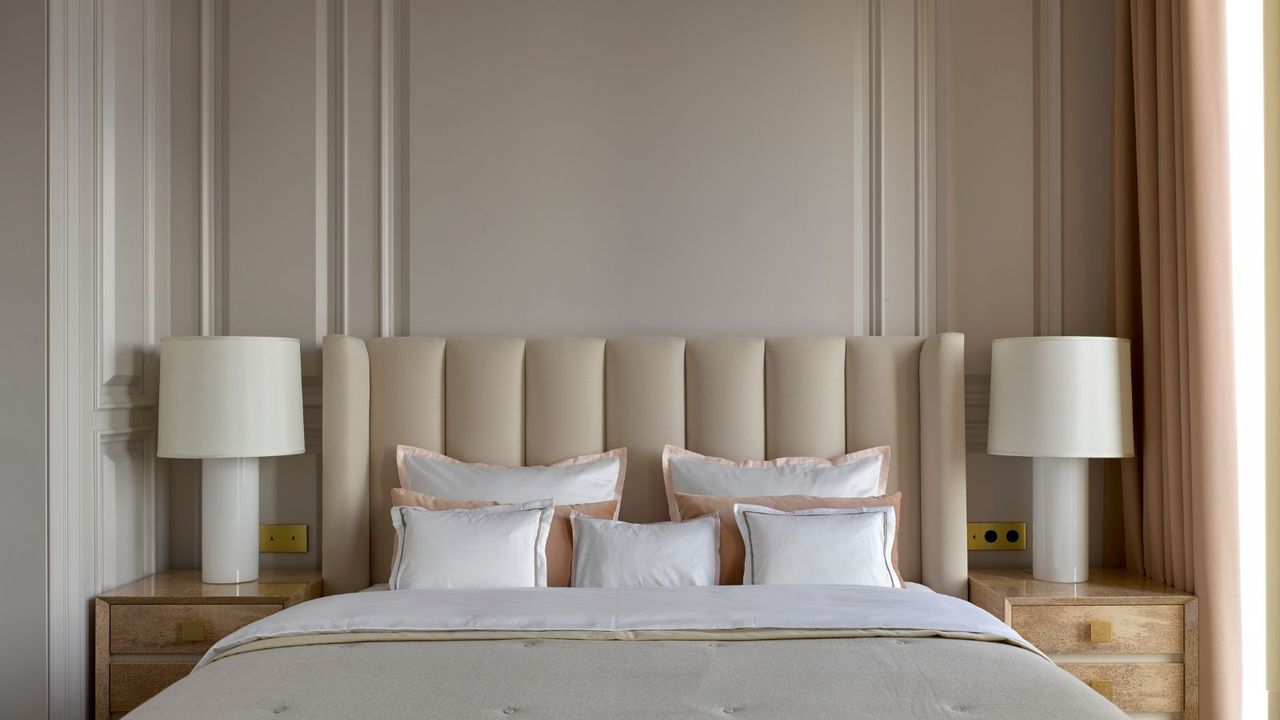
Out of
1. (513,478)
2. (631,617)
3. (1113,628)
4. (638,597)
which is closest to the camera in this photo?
(631,617)

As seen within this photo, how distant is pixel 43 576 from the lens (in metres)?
2.67

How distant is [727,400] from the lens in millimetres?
3109

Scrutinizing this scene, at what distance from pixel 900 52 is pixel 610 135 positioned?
1.03 metres

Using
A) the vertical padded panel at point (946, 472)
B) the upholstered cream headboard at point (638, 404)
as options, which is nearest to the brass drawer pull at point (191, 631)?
the upholstered cream headboard at point (638, 404)

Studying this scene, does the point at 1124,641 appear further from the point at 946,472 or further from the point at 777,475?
the point at 777,475

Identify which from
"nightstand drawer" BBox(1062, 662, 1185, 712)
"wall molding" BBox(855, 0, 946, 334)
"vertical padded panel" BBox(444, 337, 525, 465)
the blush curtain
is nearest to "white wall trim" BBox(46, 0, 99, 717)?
"vertical padded panel" BBox(444, 337, 525, 465)

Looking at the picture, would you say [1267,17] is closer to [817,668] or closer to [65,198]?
[817,668]

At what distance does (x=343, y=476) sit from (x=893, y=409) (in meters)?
1.75

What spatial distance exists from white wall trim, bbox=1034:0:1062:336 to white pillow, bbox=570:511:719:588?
4.64ft

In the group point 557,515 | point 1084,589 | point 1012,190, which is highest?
point 1012,190

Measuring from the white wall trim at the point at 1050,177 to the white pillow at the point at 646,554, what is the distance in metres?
1.41

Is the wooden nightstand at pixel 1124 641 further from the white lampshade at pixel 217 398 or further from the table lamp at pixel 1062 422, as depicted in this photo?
the white lampshade at pixel 217 398

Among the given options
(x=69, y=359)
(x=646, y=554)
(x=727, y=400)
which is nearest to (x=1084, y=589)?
(x=727, y=400)

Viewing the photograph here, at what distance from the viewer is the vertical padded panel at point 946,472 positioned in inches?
118
